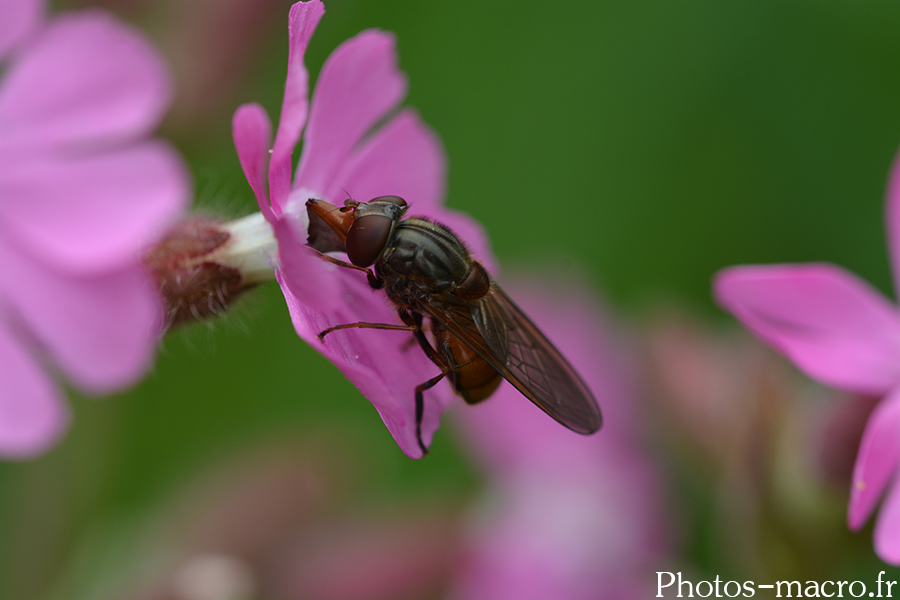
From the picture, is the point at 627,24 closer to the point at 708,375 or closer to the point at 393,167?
the point at 708,375

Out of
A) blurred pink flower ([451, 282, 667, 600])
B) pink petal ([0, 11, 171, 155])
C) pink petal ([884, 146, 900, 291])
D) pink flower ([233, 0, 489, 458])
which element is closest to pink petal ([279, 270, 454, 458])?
pink flower ([233, 0, 489, 458])

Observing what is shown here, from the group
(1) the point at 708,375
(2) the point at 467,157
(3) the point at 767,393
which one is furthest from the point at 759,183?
(3) the point at 767,393

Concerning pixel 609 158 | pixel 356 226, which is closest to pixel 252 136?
pixel 356 226

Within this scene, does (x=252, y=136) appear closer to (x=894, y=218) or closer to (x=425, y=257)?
(x=425, y=257)

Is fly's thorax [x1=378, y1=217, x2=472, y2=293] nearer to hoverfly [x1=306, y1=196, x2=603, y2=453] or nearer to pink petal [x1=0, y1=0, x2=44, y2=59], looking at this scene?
hoverfly [x1=306, y1=196, x2=603, y2=453]

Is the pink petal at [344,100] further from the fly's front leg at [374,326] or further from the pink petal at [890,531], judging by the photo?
the pink petal at [890,531]

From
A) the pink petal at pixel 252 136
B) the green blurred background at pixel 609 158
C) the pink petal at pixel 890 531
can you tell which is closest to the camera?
the pink petal at pixel 252 136

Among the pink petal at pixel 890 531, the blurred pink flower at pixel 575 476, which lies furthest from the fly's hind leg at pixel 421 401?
the blurred pink flower at pixel 575 476
